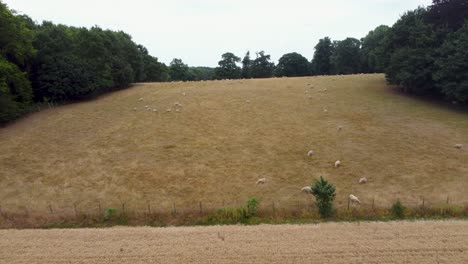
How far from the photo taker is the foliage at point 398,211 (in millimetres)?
16184

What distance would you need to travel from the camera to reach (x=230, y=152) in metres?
25.6

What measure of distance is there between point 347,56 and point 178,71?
160ft

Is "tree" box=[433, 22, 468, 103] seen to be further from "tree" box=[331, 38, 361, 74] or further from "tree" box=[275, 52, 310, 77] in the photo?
"tree" box=[275, 52, 310, 77]

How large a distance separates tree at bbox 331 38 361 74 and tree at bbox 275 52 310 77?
13.7 m

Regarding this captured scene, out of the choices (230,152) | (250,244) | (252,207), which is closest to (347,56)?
(230,152)

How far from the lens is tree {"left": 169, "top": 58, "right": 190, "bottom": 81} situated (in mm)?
97812

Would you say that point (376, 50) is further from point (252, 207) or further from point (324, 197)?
point (252, 207)

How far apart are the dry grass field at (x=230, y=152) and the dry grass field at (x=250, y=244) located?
103 inches

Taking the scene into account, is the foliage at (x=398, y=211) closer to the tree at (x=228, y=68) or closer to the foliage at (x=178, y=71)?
the tree at (x=228, y=68)

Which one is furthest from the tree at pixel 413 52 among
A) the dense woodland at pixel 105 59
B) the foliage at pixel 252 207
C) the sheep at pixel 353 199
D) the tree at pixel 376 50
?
the foliage at pixel 252 207

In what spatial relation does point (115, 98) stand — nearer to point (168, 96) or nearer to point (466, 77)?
point (168, 96)

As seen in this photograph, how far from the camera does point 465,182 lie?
756 inches

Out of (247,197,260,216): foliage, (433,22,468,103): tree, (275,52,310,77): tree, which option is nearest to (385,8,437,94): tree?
(433,22,468,103): tree

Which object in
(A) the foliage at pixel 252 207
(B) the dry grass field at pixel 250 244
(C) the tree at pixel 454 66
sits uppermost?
(C) the tree at pixel 454 66
